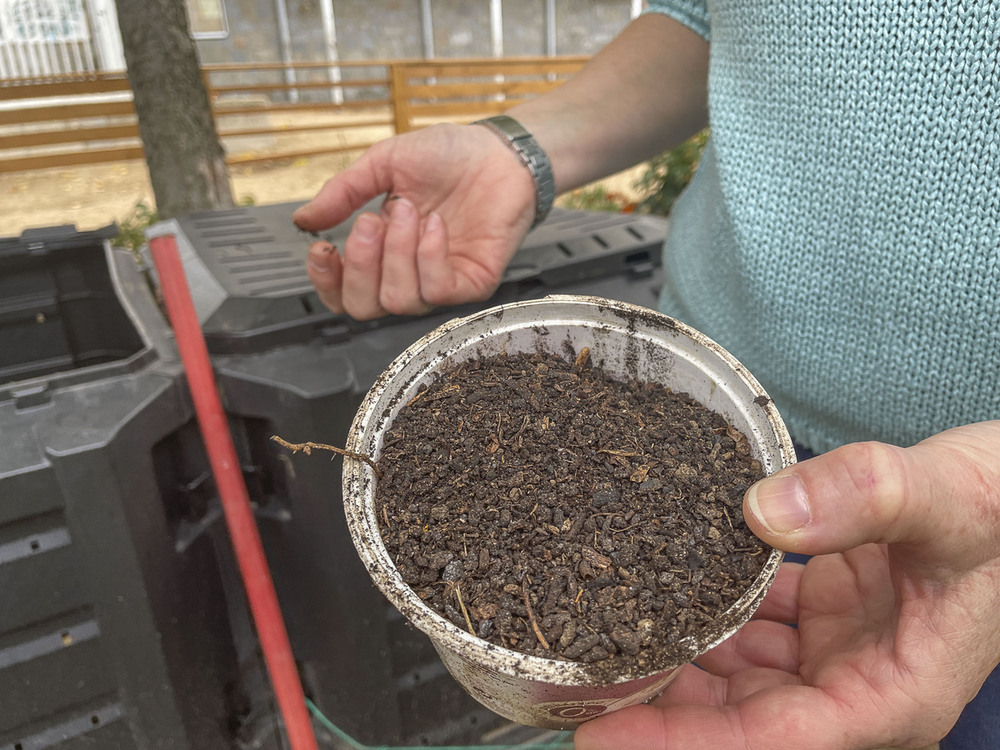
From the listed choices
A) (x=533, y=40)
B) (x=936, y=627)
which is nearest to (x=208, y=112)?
(x=936, y=627)

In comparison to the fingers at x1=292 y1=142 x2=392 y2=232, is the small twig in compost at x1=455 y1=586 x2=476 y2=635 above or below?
below

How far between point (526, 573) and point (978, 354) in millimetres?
617

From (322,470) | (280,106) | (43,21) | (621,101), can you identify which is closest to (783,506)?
(322,470)

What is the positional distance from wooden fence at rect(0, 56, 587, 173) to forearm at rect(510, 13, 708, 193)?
3790mm

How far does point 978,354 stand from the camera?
798 mm

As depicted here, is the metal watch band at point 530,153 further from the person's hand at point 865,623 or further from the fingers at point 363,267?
the person's hand at point 865,623

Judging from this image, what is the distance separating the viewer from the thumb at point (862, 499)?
0.57m

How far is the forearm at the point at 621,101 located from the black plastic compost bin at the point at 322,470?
22 centimetres

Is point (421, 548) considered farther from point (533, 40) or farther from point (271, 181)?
point (533, 40)

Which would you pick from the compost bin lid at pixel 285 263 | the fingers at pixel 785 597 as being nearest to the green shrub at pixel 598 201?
the compost bin lid at pixel 285 263

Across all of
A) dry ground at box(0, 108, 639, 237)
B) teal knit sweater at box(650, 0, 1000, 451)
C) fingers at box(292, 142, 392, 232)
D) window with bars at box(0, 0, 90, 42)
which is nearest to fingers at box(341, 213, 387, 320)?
fingers at box(292, 142, 392, 232)

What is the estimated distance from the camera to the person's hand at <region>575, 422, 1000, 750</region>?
582 millimetres

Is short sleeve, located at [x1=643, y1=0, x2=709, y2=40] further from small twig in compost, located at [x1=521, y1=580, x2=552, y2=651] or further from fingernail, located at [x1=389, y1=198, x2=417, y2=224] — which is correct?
small twig in compost, located at [x1=521, y1=580, x2=552, y2=651]

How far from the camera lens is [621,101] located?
4.00ft
